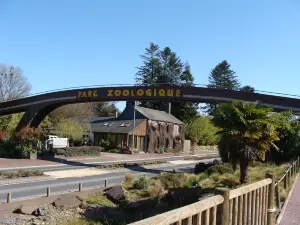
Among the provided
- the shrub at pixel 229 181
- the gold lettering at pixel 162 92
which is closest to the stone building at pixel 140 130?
the gold lettering at pixel 162 92

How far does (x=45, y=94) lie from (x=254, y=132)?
28550 millimetres

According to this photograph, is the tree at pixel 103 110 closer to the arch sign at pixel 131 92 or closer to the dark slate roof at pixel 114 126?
the dark slate roof at pixel 114 126

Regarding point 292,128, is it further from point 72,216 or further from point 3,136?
point 3,136

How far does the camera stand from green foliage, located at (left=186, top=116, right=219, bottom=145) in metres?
68.5

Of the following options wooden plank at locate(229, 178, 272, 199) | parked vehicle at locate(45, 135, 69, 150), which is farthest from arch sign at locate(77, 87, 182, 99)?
wooden plank at locate(229, 178, 272, 199)

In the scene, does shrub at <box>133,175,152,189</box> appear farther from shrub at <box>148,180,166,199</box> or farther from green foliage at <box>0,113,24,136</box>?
green foliage at <box>0,113,24,136</box>

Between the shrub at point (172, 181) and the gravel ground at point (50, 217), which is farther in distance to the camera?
the shrub at point (172, 181)

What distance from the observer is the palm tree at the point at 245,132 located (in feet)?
53.9

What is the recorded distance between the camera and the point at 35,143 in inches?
1420

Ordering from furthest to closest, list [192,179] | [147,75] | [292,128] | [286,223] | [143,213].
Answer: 1. [147,75]
2. [292,128]
3. [192,179]
4. [143,213]
5. [286,223]

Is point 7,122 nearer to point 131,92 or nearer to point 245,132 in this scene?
point 131,92

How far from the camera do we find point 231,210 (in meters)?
5.11

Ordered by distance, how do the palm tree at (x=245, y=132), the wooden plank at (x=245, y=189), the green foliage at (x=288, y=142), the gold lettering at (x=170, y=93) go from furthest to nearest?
the gold lettering at (x=170, y=93) → the green foliage at (x=288, y=142) → the palm tree at (x=245, y=132) → the wooden plank at (x=245, y=189)

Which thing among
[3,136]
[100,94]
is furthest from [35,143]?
[100,94]
